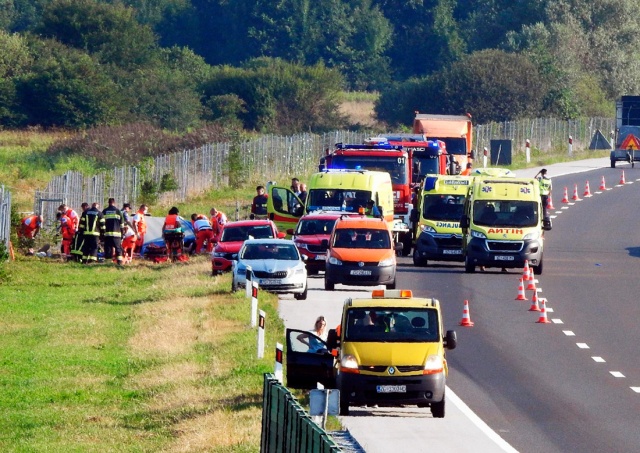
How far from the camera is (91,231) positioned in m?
42.4

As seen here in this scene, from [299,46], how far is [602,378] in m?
107

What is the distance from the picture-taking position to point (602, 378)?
24.7 meters

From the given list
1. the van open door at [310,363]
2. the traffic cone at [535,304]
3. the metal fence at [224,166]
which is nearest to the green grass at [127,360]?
the van open door at [310,363]

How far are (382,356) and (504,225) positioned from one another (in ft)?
58.4

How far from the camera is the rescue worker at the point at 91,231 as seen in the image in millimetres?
41625

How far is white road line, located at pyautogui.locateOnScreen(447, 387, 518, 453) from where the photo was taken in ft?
62.4

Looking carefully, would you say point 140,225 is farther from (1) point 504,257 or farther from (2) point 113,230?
(1) point 504,257

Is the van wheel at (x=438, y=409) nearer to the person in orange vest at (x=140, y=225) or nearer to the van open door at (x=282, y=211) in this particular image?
the van open door at (x=282, y=211)

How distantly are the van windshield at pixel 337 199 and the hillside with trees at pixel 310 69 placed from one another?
49904mm

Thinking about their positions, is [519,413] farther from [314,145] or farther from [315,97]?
[315,97]

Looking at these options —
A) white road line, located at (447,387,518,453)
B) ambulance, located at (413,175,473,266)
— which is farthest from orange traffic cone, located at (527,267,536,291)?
white road line, located at (447,387,518,453)

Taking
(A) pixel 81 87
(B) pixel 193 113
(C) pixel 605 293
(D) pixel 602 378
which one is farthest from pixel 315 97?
(D) pixel 602 378

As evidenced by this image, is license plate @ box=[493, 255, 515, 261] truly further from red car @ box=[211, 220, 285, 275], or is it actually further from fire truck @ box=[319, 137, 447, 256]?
red car @ box=[211, 220, 285, 275]

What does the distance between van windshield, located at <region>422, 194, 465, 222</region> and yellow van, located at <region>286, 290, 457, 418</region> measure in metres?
19.0
